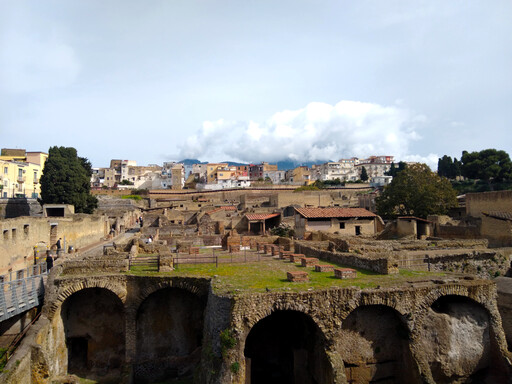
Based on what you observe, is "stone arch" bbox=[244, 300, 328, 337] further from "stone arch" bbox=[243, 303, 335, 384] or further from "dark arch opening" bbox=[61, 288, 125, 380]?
"dark arch opening" bbox=[61, 288, 125, 380]

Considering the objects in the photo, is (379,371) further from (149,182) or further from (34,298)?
(149,182)

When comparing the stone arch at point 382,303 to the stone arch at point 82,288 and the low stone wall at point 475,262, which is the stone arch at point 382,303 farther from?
the stone arch at point 82,288

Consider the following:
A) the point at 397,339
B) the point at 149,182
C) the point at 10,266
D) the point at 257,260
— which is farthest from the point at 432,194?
the point at 149,182

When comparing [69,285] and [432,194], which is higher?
[432,194]

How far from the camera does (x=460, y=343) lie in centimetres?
1222

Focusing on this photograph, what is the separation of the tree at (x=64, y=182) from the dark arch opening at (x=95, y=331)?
116 feet

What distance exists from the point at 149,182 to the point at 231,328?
11546 centimetres

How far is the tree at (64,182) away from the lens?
47688mm

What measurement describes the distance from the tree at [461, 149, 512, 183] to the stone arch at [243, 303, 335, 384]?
62228 millimetres

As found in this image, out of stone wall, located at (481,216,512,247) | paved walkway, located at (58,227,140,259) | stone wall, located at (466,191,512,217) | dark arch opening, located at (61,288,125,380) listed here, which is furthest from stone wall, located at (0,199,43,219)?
stone wall, located at (466,191,512,217)

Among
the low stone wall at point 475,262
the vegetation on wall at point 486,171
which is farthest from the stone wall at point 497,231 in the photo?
the vegetation on wall at point 486,171

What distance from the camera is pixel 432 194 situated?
39.7 m

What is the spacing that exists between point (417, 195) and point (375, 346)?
103 feet

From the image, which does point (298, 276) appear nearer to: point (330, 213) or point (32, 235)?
point (330, 213)
